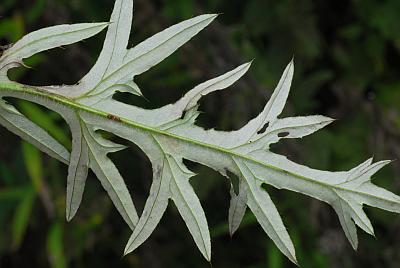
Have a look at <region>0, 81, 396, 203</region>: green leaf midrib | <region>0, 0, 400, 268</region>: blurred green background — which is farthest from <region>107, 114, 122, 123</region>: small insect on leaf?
<region>0, 0, 400, 268</region>: blurred green background

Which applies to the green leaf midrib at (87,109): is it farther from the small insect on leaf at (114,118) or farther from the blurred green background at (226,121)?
the blurred green background at (226,121)

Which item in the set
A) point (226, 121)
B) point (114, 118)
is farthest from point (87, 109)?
point (226, 121)

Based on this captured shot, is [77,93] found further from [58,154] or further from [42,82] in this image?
[42,82]

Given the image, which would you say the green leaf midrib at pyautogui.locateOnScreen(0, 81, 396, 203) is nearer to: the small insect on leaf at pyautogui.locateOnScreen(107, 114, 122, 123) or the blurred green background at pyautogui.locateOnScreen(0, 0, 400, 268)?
the small insect on leaf at pyautogui.locateOnScreen(107, 114, 122, 123)

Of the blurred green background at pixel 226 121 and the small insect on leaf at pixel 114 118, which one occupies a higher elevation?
the small insect on leaf at pixel 114 118

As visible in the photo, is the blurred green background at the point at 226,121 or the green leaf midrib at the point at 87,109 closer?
the green leaf midrib at the point at 87,109

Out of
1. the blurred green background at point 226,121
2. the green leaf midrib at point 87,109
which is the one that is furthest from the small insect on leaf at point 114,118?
Answer: the blurred green background at point 226,121

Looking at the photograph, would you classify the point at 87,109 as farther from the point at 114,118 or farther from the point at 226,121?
the point at 226,121

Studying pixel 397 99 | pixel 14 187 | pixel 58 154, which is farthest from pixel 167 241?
pixel 58 154
